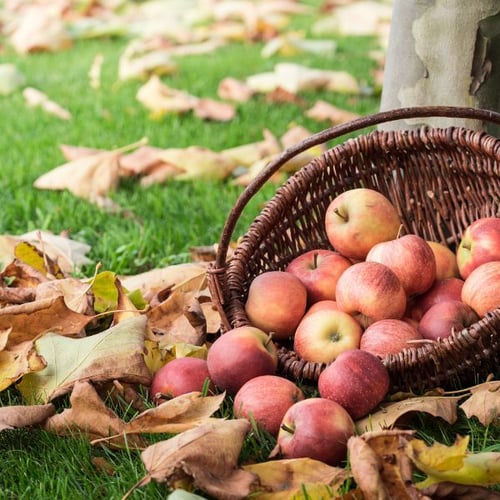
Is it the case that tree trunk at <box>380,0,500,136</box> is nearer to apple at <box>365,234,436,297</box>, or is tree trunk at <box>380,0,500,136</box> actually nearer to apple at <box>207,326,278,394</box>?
apple at <box>365,234,436,297</box>

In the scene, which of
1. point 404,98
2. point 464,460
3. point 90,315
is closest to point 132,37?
point 404,98

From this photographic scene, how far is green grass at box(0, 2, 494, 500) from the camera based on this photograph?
1706 mm

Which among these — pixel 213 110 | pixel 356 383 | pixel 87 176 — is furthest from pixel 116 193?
pixel 356 383

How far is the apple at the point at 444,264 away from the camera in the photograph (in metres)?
2.27

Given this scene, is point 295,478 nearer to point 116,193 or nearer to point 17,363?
point 17,363

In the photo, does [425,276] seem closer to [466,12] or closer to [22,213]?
[466,12]

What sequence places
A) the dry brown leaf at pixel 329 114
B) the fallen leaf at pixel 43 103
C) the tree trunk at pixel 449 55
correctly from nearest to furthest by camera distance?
the tree trunk at pixel 449 55
the dry brown leaf at pixel 329 114
the fallen leaf at pixel 43 103

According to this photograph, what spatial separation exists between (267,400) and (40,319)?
25.8 inches

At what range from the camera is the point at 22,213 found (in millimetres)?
3275

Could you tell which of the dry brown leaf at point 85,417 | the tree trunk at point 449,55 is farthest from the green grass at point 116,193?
the tree trunk at point 449,55

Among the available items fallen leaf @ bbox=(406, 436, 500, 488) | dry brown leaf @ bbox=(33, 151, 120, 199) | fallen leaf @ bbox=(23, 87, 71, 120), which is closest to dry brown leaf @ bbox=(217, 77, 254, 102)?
fallen leaf @ bbox=(23, 87, 71, 120)

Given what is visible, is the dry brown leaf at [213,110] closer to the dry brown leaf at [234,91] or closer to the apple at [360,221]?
the dry brown leaf at [234,91]

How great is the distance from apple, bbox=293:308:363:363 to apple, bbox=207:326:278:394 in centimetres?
10

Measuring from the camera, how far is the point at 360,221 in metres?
2.25
